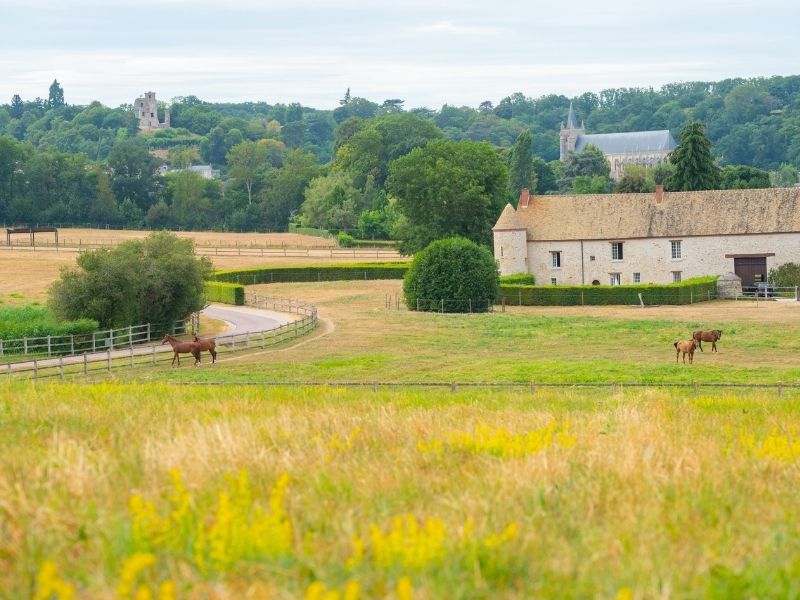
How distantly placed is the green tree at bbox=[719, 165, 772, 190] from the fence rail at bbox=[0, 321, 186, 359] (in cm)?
7582

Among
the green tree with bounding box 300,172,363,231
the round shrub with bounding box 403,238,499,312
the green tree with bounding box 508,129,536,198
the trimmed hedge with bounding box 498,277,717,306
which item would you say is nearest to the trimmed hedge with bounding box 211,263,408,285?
the trimmed hedge with bounding box 498,277,717,306

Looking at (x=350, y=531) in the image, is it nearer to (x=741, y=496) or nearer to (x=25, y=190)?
(x=741, y=496)

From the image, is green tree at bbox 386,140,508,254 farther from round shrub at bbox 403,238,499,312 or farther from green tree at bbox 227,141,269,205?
green tree at bbox 227,141,269,205

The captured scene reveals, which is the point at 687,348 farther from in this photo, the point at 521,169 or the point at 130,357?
the point at 521,169

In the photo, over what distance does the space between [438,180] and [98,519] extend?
74.9 meters

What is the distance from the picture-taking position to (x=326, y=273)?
283 ft

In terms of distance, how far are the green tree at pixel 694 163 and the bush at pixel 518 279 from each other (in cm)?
2359

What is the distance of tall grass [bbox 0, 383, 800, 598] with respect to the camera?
20.7 ft

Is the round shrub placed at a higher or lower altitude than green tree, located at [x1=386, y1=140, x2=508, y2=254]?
lower

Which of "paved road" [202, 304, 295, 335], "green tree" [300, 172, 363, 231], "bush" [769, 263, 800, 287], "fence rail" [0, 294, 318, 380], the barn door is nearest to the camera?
"fence rail" [0, 294, 318, 380]

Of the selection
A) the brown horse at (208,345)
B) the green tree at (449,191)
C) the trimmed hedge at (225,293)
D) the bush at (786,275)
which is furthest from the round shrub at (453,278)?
the brown horse at (208,345)

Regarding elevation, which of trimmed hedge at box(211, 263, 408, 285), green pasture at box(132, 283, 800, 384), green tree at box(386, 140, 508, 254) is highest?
green tree at box(386, 140, 508, 254)

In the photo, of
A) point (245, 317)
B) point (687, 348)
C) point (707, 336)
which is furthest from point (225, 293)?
point (687, 348)

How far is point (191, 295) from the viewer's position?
5091cm
